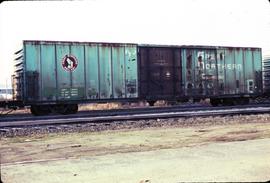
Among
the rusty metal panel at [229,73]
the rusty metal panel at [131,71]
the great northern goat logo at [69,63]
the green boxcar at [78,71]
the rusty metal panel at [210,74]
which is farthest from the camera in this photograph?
the rusty metal panel at [229,73]

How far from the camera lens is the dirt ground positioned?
655 cm

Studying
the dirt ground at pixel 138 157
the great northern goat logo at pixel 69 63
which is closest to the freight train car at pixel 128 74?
the great northern goat logo at pixel 69 63

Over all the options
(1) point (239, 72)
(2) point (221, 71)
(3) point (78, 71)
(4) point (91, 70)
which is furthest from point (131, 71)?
(1) point (239, 72)

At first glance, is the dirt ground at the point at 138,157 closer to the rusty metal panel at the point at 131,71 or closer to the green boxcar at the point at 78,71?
the green boxcar at the point at 78,71

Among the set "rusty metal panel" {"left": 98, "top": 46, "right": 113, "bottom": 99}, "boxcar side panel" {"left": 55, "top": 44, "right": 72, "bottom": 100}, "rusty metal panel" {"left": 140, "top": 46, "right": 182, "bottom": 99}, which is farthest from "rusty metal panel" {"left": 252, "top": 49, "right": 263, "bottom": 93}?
"boxcar side panel" {"left": 55, "top": 44, "right": 72, "bottom": 100}

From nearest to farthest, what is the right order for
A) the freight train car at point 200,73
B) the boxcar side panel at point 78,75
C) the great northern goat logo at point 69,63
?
the great northern goat logo at point 69,63 → the boxcar side panel at point 78,75 → the freight train car at point 200,73

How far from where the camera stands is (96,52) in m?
24.0

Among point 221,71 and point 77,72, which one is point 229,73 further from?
point 77,72

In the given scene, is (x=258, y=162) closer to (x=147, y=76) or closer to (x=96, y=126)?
(x=96, y=126)

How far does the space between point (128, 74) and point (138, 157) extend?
1671 cm

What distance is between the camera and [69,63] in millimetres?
23422

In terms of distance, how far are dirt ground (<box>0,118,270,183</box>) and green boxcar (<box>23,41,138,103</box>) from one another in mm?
9640

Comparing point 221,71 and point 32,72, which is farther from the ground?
point 221,71

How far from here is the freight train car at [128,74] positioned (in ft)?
74.3
